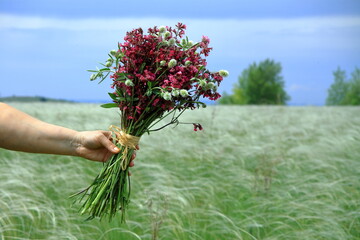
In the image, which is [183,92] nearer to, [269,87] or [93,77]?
[93,77]

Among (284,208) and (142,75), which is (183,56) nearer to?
(142,75)

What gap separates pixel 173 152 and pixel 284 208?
1.60 metres

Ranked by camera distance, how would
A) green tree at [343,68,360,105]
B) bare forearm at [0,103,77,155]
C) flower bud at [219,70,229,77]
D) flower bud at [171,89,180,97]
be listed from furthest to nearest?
green tree at [343,68,360,105] < bare forearm at [0,103,77,155] < flower bud at [219,70,229,77] < flower bud at [171,89,180,97]

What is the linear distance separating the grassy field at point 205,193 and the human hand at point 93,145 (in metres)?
0.25

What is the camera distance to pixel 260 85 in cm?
3469

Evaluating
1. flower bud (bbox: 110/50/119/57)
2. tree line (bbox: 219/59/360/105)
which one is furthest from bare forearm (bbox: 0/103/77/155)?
tree line (bbox: 219/59/360/105)

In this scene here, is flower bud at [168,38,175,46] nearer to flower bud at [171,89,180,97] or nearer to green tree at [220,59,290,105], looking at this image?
flower bud at [171,89,180,97]

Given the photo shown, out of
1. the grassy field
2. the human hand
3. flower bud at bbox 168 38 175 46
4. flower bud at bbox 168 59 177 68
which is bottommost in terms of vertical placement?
the grassy field

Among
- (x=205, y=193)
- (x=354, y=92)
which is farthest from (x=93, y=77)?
(x=354, y=92)

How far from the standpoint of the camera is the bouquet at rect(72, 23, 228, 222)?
4.98ft

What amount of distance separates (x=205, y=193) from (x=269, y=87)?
32035 mm

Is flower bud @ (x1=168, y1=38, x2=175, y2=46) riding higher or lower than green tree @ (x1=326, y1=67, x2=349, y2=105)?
lower

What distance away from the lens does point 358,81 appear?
30.2m

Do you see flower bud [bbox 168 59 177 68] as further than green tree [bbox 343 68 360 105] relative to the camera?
No
